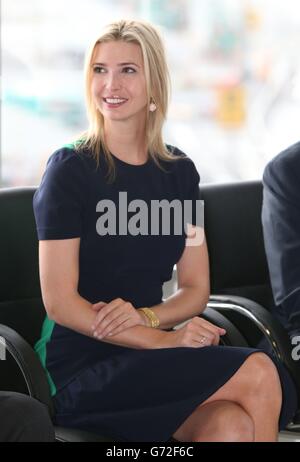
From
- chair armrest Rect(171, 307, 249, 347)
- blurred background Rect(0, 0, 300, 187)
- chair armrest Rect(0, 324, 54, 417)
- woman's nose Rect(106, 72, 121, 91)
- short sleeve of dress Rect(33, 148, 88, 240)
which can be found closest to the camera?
chair armrest Rect(0, 324, 54, 417)

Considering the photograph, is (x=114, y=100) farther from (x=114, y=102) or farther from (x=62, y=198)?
(x=62, y=198)

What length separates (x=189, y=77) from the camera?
11.5 feet

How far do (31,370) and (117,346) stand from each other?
252mm

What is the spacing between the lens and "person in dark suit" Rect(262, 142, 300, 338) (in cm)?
259

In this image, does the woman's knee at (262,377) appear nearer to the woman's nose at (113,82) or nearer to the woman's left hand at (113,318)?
the woman's left hand at (113,318)

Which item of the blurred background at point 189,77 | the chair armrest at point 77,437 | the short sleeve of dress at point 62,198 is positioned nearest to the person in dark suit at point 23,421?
the chair armrest at point 77,437

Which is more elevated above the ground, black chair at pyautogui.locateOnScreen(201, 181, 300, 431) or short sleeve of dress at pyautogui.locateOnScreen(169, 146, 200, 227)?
short sleeve of dress at pyautogui.locateOnScreen(169, 146, 200, 227)

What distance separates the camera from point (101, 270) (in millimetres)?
2311

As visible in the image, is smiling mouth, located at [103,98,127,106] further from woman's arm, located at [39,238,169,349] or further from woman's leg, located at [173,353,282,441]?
woman's leg, located at [173,353,282,441]

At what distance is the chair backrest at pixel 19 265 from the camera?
8.12ft

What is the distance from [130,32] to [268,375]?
0.92 m

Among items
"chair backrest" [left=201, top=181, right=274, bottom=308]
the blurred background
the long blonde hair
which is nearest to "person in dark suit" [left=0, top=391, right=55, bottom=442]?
the long blonde hair

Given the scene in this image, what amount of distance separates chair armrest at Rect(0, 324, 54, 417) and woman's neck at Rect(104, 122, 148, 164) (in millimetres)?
561

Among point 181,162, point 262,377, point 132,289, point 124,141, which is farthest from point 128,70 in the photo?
point 262,377
